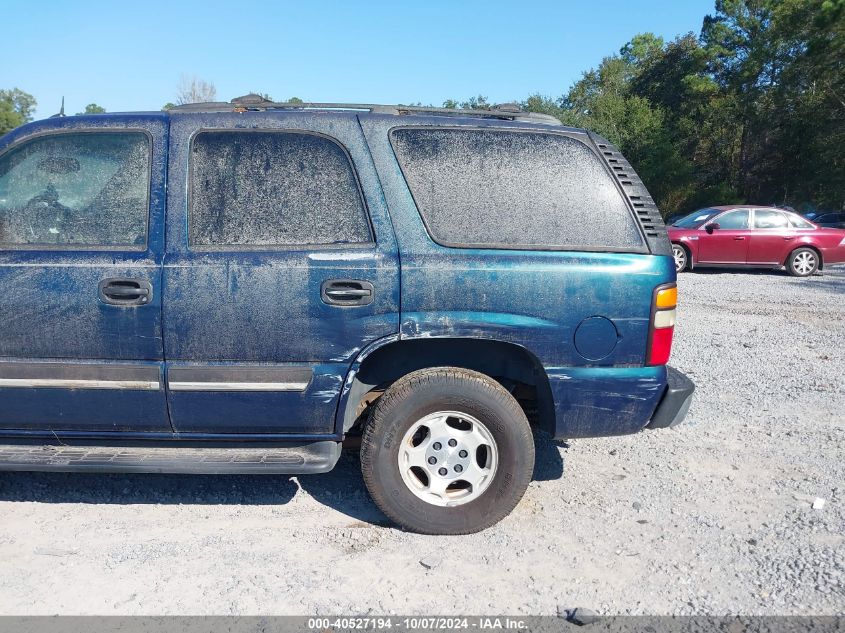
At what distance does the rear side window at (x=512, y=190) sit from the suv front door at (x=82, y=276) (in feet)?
4.36

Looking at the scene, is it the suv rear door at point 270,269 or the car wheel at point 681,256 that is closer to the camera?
the suv rear door at point 270,269

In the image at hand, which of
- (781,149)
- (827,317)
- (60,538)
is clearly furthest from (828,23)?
(60,538)

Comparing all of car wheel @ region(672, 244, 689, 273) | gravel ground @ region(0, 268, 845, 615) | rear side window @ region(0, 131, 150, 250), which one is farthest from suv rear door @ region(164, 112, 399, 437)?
car wheel @ region(672, 244, 689, 273)

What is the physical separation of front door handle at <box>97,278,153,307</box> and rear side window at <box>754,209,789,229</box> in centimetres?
1440

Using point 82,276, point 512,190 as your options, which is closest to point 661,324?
point 512,190

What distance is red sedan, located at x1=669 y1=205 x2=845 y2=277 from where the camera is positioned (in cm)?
1513

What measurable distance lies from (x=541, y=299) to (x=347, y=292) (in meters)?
0.94

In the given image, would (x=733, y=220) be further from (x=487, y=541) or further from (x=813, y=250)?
(x=487, y=541)

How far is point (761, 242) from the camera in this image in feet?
49.6

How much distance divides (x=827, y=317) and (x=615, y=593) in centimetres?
859

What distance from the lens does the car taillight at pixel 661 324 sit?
3602 millimetres

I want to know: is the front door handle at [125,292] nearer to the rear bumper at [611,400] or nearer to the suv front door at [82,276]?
the suv front door at [82,276]

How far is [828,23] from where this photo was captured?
29.2 meters

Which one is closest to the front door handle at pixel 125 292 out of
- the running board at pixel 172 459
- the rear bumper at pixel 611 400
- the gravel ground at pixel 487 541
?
the running board at pixel 172 459
